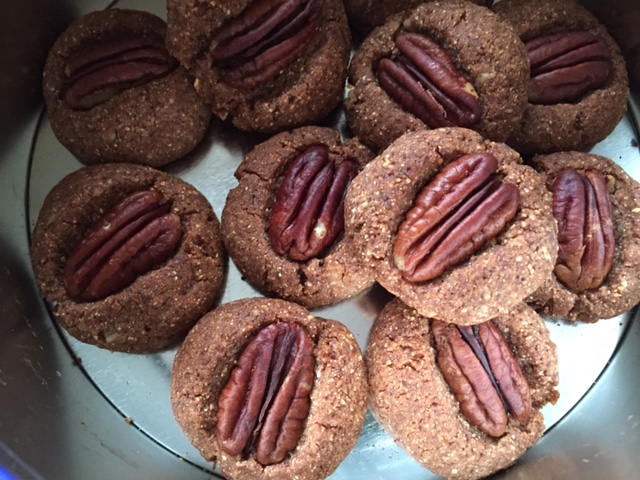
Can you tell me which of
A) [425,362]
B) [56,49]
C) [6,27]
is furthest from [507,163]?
[6,27]

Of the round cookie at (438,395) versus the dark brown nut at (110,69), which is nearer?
the round cookie at (438,395)

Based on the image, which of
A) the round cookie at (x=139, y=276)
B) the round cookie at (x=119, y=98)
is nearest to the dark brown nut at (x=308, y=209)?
the round cookie at (x=139, y=276)

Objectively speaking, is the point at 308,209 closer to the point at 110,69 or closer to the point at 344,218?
the point at 344,218

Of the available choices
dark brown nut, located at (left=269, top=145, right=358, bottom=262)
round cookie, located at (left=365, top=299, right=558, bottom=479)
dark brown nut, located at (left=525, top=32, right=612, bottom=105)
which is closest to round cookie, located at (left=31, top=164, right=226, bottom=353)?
dark brown nut, located at (left=269, top=145, right=358, bottom=262)

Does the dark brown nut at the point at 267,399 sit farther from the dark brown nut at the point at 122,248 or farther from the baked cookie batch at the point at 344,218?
the dark brown nut at the point at 122,248

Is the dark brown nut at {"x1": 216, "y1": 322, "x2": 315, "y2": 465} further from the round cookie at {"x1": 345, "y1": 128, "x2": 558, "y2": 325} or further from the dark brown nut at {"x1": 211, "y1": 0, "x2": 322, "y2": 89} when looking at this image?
the dark brown nut at {"x1": 211, "y1": 0, "x2": 322, "y2": 89}

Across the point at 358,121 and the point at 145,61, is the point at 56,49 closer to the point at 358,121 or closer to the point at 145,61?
the point at 145,61

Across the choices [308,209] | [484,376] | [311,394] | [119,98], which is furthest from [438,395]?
[119,98]
